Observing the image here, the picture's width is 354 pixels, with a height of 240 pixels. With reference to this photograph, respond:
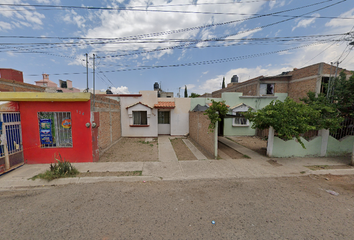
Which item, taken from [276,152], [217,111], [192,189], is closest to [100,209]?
[192,189]

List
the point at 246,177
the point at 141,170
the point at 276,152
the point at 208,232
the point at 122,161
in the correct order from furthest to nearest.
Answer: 1. the point at 276,152
2. the point at 122,161
3. the point at 141,170
4. the point at 246,177
5. the point at 208,232

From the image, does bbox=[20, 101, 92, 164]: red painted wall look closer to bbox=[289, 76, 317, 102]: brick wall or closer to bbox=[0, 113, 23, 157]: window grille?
bbox=[0, 113, 23, 157]: window grille

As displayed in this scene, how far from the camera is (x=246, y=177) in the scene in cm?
502

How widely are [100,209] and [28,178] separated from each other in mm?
3651

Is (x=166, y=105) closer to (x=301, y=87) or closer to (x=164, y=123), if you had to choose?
(x=164, y=123)

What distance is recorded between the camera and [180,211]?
320 centimetres

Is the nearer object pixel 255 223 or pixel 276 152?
pixel 255 223

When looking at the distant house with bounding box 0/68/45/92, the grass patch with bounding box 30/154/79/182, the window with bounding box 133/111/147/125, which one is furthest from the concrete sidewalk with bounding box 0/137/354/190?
the distant house with bounding box 0/68/45/92

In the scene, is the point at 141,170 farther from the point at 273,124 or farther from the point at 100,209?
the point at 273,124

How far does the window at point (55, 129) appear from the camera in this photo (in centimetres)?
582

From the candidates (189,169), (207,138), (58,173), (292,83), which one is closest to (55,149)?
(58,173)

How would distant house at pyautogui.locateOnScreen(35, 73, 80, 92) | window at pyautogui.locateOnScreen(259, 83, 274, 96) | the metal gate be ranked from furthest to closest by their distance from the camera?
distant house at pyautogui.locateOnScreen(35, 73, 80, 92), window at pyautogui.locateOnScreen(259, 83, 274, 96), the metal gate

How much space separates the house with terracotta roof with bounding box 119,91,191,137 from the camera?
11.4 m

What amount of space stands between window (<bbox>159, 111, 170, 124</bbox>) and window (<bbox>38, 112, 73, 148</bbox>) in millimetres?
7663
